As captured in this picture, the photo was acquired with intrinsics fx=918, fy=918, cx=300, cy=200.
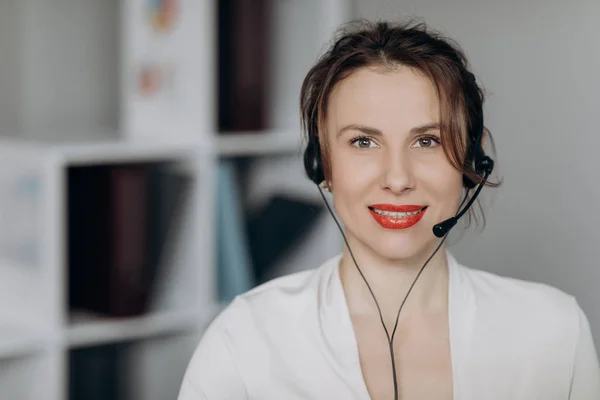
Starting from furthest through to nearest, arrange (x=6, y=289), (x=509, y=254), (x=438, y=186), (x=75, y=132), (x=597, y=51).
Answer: (x=75, y=132)
(x=6, y=289)
(x=509, y=254)
(x=597, y=51)
(x=438, y=186)

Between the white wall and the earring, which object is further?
the white wall

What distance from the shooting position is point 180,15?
88.1 inches

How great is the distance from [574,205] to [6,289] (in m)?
1.29

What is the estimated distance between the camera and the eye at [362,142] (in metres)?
1.33

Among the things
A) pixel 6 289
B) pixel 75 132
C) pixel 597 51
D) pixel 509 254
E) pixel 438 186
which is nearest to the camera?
pixel 438 186

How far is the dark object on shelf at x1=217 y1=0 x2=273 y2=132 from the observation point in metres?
2.34

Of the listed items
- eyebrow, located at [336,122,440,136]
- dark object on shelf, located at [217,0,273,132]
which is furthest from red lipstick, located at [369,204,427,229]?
dark object on shelf, located at [217,0,273,132]

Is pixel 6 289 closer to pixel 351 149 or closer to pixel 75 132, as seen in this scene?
pixel 75 132

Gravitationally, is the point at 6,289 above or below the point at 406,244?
below

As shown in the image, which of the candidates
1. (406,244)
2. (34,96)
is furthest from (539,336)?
(34,96)

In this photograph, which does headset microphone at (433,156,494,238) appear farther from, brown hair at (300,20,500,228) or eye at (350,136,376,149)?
eye at (350,136,376,149)

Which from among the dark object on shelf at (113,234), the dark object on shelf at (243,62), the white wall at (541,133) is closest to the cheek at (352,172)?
the white wall at (541,133)

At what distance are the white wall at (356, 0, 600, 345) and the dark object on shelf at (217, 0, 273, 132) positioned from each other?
47 centimetres

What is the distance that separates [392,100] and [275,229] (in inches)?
47.9
